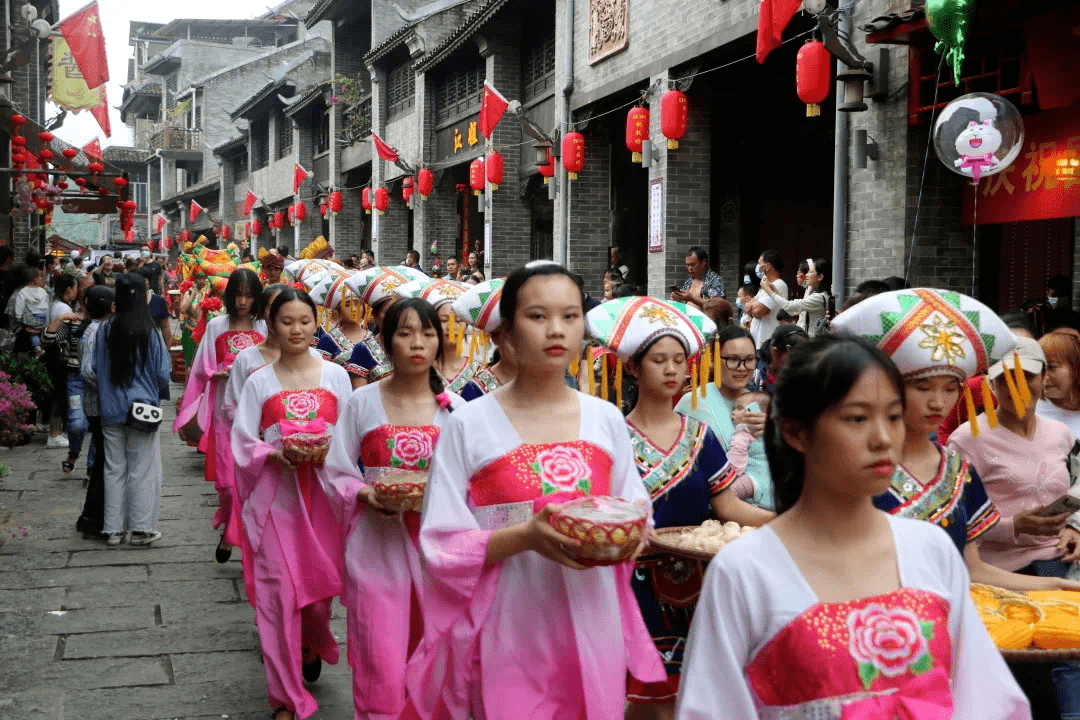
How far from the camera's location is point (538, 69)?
19.6 m

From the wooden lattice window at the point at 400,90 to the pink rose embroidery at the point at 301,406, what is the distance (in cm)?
2129

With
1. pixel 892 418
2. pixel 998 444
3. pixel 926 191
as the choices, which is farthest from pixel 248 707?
pixel 926 191

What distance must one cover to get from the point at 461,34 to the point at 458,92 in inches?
124

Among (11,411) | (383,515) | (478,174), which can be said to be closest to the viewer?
(383,515)

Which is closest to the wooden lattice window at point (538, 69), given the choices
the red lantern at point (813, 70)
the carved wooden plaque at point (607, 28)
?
the carved wooden plaque at point (607, 28)

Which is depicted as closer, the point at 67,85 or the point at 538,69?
the point at 538,69

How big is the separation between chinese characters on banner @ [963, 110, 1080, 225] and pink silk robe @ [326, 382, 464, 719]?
595 cm

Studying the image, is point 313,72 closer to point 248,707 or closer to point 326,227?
point 326,227

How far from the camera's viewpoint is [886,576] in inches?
91.1

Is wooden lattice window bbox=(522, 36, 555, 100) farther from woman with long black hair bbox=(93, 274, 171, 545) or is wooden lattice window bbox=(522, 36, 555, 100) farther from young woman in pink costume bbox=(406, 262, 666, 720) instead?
young woman in pink costume bbox=(406, 262, 666, 720)

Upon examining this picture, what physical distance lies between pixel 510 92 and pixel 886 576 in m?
18.6

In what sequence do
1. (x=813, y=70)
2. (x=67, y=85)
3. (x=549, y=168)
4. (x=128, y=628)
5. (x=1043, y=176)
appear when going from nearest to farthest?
1. (x=128, y=628)
2. (x=1043, y=176)
3. (x=813, y=70)
4. (x=549, y=168)
5. (x=67, y=85)

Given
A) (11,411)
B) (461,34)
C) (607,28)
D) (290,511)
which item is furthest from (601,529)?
(461,34)

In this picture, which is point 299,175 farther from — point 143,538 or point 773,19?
point 143,538
